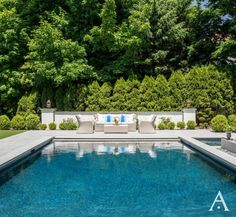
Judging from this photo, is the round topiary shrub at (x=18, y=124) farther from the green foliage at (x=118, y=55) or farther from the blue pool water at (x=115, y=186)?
the blue pool water at (x=115, y=186)

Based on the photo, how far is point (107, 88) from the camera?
70.8 feet

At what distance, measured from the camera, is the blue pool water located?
225 inches

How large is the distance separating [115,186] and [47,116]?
1392 cm

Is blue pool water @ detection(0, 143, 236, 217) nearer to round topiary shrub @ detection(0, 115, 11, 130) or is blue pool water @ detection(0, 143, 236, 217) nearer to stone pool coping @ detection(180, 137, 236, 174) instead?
stone pool coping @ detection(180, 137, 236, 174)

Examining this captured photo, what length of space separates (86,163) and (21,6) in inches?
655

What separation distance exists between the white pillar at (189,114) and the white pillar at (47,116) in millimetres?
Answer: 7786

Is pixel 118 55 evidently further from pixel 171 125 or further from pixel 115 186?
pixel 115 186

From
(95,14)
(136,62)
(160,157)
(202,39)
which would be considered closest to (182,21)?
(202,39)

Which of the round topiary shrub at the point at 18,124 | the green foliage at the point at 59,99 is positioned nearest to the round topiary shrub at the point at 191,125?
the green foliage at the point at 59,99

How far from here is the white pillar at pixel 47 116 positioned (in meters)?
20.6

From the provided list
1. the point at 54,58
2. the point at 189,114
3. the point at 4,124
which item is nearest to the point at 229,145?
the point at 189,114

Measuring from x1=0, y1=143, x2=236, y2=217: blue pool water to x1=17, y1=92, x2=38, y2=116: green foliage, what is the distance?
33.8 ft

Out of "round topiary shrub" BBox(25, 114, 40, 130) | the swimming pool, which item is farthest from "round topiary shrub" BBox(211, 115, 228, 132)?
"round topiary shrub" BBox(25, 114, 40, 130)

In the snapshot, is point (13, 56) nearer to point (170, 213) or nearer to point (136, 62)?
point (136, 62)
